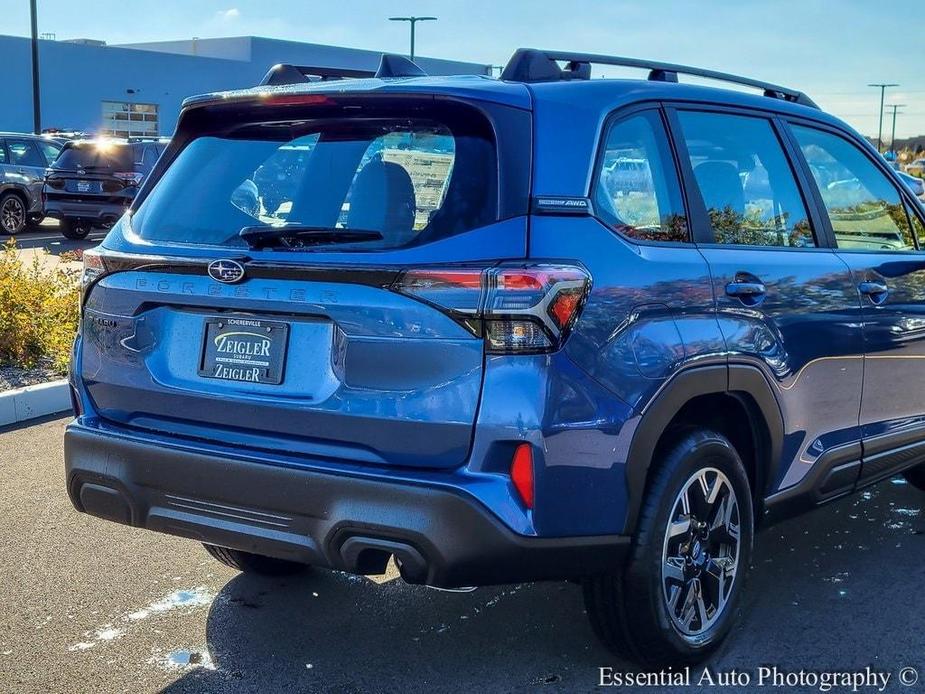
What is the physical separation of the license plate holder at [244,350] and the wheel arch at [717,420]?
101 centimetres

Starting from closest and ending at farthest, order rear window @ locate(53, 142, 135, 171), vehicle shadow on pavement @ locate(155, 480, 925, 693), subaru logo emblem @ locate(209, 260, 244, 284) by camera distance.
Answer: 1. subaru logo emblem @ locate(209, 260, 244, 284)
2. vehicle shadow on pavement @ locate(155, 480, 925, 693)
3. rear window @ locate(53, 142, 135, 171)

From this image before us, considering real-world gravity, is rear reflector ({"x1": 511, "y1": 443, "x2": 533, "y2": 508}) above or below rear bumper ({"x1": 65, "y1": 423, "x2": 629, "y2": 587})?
above

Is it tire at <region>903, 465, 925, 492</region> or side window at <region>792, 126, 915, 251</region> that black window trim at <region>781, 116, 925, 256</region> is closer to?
side window at <region>792, 126, 915, 251</region>

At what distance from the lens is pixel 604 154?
3396 mm

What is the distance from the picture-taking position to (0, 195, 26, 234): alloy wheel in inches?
791

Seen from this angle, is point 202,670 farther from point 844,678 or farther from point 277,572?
point 844,678

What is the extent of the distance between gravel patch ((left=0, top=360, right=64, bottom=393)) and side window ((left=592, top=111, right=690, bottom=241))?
4925 millimetres

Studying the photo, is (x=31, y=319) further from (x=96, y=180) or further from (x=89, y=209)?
(x=96, y=180)

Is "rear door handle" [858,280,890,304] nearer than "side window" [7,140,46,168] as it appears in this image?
Yes

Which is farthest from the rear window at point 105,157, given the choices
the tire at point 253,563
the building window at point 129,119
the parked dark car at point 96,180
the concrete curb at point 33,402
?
the building window at point 129,119

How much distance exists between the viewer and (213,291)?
11.0ft

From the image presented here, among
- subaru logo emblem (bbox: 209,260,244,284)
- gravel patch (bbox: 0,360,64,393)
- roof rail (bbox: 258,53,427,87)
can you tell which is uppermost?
roof rail (bbox: 258,53,427,87)

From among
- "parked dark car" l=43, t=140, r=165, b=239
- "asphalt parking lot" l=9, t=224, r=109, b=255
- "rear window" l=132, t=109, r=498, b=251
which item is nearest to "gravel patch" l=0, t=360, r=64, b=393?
"rear window" l=132, t=109, r=498, b=251

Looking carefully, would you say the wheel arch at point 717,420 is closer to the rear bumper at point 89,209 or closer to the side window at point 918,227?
the side window at point 918,227
